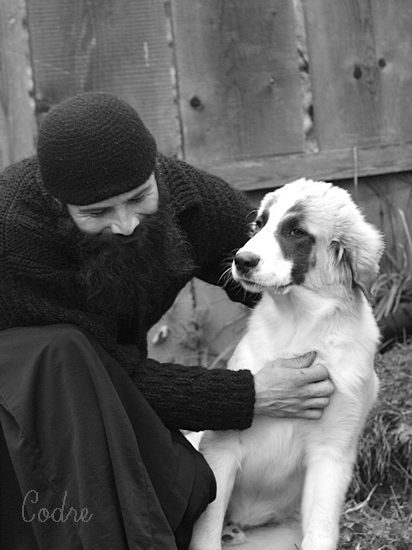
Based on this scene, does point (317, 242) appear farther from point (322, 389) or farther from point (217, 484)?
point (217, 484)

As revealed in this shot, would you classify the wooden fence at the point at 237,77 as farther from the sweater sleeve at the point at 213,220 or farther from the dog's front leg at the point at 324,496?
the dog's front leg at the point at 324,496

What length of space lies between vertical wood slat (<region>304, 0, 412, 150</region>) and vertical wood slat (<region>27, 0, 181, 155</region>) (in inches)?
32.6

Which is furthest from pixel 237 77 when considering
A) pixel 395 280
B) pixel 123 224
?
pixel 123 224

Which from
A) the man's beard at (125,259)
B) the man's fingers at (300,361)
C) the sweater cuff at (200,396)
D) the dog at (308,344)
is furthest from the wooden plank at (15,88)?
the man's fingers at (300,361)

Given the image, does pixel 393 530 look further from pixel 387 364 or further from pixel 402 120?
pixel 402 120

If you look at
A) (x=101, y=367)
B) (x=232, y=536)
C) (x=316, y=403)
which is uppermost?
(x=101, y=367)

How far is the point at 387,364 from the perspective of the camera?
4.29 meters

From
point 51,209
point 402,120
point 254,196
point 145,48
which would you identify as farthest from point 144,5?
point 51,209

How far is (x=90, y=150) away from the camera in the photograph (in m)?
2.76

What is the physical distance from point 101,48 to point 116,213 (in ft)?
6.27

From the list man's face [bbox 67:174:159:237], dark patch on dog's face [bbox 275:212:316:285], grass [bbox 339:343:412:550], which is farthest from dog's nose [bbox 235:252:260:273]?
grass [bbox 339:343:412:550]

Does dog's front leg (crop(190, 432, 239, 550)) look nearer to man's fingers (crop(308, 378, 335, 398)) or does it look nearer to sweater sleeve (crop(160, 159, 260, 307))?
man's fingers (crop(308, 378, 335, 398))

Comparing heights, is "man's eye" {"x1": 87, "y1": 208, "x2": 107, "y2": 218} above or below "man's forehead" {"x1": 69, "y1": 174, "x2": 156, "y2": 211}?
below

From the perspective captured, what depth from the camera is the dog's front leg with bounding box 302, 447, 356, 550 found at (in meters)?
2.92
